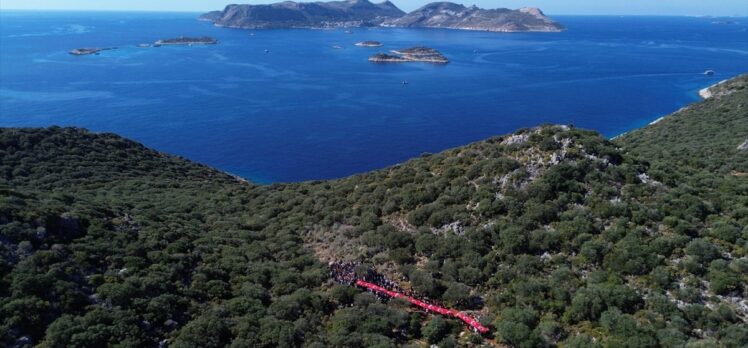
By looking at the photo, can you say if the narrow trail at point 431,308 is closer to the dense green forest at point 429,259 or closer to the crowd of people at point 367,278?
the crowd of people at point 367,278

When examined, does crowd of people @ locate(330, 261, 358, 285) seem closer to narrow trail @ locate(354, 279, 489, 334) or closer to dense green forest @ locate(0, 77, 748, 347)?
narrow trail @ locate(354, 279, 489, 334)

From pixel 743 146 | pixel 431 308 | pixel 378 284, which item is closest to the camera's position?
pixel 431 308

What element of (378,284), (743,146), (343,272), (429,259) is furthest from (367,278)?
(743,146)

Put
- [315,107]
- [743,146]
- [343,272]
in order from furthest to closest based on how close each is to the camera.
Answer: [315,107] < [743,146] < [343,272]

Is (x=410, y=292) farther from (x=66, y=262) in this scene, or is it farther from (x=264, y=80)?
(x=264, y=80)

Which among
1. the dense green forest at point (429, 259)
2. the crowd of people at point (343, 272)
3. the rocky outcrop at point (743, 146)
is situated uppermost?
the rocky outcrop at point (743, 146)

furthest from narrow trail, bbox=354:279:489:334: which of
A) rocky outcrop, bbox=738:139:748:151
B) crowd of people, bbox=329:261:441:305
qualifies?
rocky outcrop, bbox=738:139:748:151

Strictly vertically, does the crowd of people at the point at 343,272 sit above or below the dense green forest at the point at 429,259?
below

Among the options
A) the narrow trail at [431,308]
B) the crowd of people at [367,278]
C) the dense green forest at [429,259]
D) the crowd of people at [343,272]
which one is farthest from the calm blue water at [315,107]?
the narrow trail at [431,308]

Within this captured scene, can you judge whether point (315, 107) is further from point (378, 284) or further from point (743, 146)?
point (378, 284)

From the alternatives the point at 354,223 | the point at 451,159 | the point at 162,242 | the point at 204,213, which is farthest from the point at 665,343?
the point at 204,213
